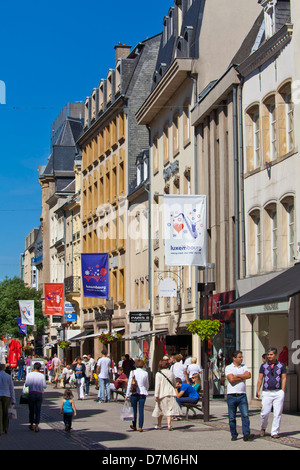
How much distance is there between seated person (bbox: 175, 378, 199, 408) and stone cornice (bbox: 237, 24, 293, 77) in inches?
392

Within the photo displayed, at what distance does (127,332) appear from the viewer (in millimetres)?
50281

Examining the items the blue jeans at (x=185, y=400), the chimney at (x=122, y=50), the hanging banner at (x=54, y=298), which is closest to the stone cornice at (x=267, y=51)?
the blue jeans at (x=185, y=400)

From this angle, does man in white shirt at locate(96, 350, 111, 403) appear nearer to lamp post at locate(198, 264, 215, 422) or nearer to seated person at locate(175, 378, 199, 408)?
lamp post at locate(198, 264, 215, 422)

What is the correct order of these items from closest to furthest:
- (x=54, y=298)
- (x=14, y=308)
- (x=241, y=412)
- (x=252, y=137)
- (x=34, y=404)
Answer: (x=241, y=412), (x=34, y=404), (x=252, y=137), (x=54, y=298), (x=14, y=308)

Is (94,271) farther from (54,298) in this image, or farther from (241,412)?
(241,412)

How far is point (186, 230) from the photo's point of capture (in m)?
26.1

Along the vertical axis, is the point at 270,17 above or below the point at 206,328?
above

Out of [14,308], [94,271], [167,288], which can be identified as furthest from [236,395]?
[14,308]

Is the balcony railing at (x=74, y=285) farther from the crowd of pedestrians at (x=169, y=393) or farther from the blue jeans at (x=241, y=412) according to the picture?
the blue jeans at (x=241, y=412)

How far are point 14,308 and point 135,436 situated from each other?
66625 mm

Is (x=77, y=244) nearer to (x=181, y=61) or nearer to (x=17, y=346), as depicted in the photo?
(x=17, y=346)

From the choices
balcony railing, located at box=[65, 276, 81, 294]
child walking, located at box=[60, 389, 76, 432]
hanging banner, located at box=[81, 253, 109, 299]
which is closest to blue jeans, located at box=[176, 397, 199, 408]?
child walking, located at box=[60, 389, 76, 432]

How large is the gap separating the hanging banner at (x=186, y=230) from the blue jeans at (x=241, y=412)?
8.92 meters

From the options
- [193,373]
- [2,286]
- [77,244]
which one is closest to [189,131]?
[193,373]
